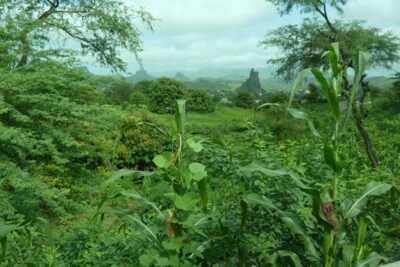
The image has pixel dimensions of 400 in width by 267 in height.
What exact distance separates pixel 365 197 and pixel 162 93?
572 inches

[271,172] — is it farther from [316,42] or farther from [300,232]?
[316,42]

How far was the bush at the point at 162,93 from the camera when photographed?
16.2 meters

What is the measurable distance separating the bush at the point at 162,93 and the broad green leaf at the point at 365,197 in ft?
44.4

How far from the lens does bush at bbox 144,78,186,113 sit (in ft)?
53.1

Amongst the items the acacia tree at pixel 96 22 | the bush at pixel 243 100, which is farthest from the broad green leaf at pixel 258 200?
the bush at pixel 243 100

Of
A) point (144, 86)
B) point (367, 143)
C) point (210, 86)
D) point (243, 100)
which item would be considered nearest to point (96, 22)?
point (367, 143)

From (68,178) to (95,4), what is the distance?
5.05 metres

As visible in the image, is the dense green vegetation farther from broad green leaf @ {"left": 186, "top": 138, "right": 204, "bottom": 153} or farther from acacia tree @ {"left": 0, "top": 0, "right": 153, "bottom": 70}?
acacia tree @ {"left": 0, "top": 0, "right": 153, "bottom": 70}

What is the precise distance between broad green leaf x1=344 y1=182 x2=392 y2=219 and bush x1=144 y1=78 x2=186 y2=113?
1354 centimetres

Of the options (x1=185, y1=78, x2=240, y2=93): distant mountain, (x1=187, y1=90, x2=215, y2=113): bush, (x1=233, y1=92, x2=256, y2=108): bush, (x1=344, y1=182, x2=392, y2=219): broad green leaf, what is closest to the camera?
(x1=344, y1=182, x2=392, y2=219): broad green leaf

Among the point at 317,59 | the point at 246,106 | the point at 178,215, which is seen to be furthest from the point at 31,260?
the point at 246,106

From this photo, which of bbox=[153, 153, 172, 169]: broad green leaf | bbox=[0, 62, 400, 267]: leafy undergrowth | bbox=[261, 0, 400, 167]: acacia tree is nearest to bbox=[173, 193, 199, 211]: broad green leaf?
bbox=[0, 62, 400, 267]: leafy undergrowth

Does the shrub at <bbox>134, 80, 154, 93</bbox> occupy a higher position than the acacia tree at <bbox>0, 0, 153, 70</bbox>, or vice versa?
the acacia tree at <bbox>0, 0, 153, 70</bbox>

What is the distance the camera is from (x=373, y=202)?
302cm
